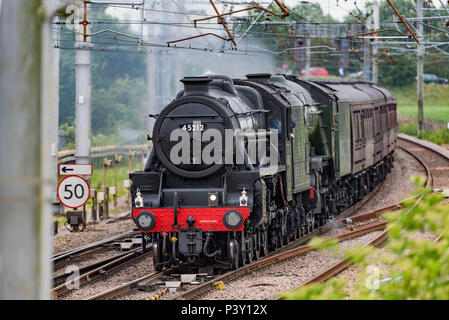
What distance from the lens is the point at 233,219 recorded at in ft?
40.7

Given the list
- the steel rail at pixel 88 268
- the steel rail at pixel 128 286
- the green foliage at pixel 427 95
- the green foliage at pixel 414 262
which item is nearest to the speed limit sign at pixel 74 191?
the steel rail at pixel 88 268

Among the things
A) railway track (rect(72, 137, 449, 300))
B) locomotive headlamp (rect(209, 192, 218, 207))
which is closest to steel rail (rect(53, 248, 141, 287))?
railway track (rect(72, 137, 449, 300))

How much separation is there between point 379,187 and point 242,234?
16.1m

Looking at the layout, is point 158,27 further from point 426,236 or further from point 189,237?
point 189,237

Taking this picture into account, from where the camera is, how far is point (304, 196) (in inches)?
672

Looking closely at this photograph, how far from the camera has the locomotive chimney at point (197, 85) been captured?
13.0 meters

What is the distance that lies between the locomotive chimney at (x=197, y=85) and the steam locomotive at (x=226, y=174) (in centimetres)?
2

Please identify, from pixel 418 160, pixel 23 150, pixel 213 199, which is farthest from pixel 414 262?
pixel 418 160

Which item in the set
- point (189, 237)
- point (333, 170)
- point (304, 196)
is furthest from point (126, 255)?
point (333, 170)

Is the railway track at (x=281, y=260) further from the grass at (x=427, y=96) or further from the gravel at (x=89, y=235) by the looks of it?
the grass at (x=427, y=96)

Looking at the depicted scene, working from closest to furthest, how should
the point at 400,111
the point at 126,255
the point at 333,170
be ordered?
the point at 126,255, the point at 333,170, the point at 400,111

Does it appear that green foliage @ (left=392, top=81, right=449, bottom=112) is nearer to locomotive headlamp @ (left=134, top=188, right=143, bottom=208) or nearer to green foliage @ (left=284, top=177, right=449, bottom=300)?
locomotive headlamp @ (left=134, top=188, right=143, bottom=208)

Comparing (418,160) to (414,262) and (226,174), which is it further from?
(414,262)

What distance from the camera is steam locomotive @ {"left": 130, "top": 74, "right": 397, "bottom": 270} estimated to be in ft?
41.4
